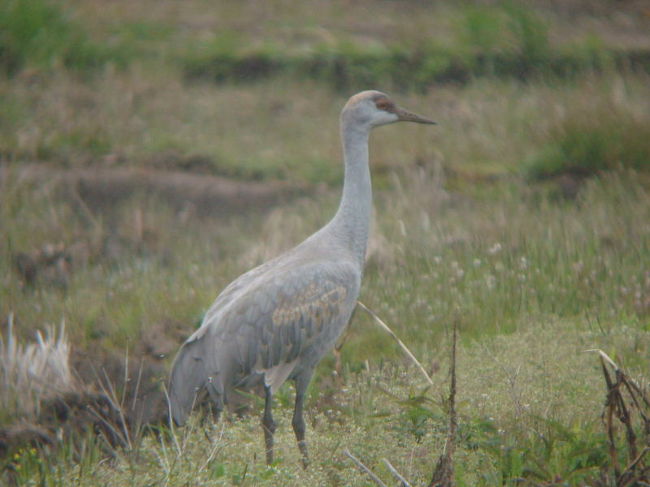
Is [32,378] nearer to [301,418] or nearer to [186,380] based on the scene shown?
[186,380]

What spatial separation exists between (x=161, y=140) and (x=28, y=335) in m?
3.86

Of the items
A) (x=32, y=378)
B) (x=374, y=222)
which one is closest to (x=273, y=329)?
(x=32, y=378)

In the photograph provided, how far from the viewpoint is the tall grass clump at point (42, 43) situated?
39.6 ft

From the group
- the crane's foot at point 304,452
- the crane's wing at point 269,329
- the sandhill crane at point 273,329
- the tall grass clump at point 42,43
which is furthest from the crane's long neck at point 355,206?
the tall grass clump at point 42,43

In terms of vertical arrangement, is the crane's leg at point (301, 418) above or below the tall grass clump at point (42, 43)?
below

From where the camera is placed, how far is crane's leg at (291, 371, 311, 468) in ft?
18.0

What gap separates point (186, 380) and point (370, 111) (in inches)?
75.0

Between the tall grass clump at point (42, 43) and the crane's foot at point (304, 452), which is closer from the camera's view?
the crane's foot at point (304, 452)

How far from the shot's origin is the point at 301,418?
5.76 m

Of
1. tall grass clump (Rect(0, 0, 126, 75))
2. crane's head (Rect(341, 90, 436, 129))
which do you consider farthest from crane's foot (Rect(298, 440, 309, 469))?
tall grass clump (Rect(0, 0, 126, 75))

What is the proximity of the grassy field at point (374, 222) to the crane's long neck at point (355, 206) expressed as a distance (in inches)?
30.5

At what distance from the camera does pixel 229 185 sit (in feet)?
33.6

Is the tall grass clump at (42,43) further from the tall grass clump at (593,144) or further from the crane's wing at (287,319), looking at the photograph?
the crane's wing at (287,319)

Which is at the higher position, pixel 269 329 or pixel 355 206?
pixel 355 206
